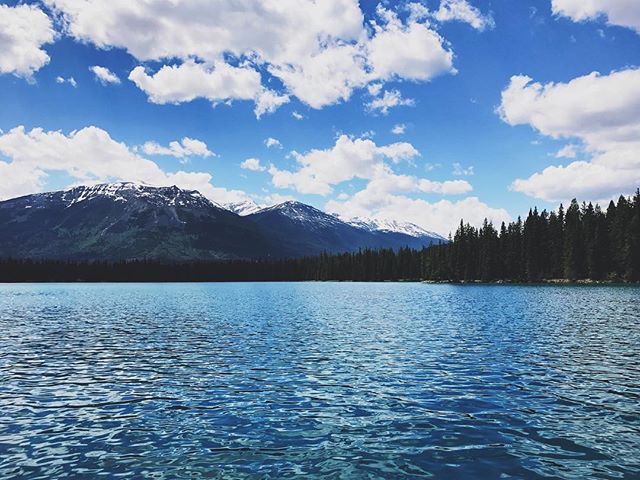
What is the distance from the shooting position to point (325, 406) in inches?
928

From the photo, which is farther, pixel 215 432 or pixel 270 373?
pixel 270 373

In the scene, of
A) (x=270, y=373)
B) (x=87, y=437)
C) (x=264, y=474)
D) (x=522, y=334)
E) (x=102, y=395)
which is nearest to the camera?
(x=264, y=474)

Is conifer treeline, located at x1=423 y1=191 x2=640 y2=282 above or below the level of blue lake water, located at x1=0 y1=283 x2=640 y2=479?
above

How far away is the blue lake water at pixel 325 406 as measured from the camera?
16.6 meters

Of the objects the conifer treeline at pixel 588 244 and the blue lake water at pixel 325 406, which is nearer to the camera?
the blue lake water at pixel 325 406

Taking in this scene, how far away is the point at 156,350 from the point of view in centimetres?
4147

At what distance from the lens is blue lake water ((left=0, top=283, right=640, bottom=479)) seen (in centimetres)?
1659

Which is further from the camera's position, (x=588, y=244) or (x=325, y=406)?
(x=588, y=244)

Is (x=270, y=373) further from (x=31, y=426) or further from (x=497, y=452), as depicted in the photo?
(x=497, y=452)

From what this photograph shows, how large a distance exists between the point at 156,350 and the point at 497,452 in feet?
104

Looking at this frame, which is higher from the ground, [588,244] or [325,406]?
[588,244]

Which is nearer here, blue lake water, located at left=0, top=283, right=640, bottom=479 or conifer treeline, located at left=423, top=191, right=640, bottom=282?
blue lake water, located at left=0, top=283, right=640, bottom=479

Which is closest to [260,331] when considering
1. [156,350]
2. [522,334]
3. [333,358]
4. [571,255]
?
[156,350]

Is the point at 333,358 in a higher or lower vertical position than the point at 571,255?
lower
